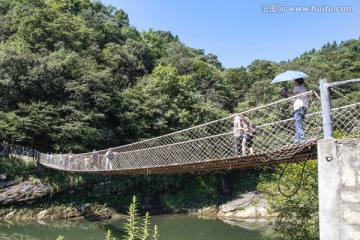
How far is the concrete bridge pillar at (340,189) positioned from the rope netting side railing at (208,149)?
41 centimetres

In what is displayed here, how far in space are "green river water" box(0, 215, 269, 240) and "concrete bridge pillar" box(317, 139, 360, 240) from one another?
837 cm

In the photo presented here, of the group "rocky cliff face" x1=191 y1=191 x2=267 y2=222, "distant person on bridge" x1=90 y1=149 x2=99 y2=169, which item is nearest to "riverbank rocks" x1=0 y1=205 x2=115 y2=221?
"rocky cliff face" x1=191 y1=191 x2=267 y2=222

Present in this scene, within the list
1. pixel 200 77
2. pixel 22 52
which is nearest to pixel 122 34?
pixel 200 77

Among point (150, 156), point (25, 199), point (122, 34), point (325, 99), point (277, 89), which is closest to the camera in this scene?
point (325, 99)

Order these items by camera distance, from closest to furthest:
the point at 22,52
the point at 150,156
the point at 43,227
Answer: the point at 150,156, the point at 43,227, the point at 22,52

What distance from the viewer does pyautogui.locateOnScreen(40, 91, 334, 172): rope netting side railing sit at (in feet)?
8.30

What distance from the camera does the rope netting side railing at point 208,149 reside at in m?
2.53

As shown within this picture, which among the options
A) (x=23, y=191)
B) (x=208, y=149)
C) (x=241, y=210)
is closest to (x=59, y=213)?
(x=23, y=191)

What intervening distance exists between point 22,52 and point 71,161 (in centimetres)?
718

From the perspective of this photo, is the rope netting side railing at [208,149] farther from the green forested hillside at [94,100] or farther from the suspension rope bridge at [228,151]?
the green forested hillside at [94,100]

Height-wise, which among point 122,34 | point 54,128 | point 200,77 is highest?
point 122,34

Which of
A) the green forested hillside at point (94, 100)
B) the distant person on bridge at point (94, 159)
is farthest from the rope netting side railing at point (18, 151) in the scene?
the distant person on bridge at point (94, 159)

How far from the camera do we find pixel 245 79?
78.9 feet

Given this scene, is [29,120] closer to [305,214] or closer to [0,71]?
[0,71]
